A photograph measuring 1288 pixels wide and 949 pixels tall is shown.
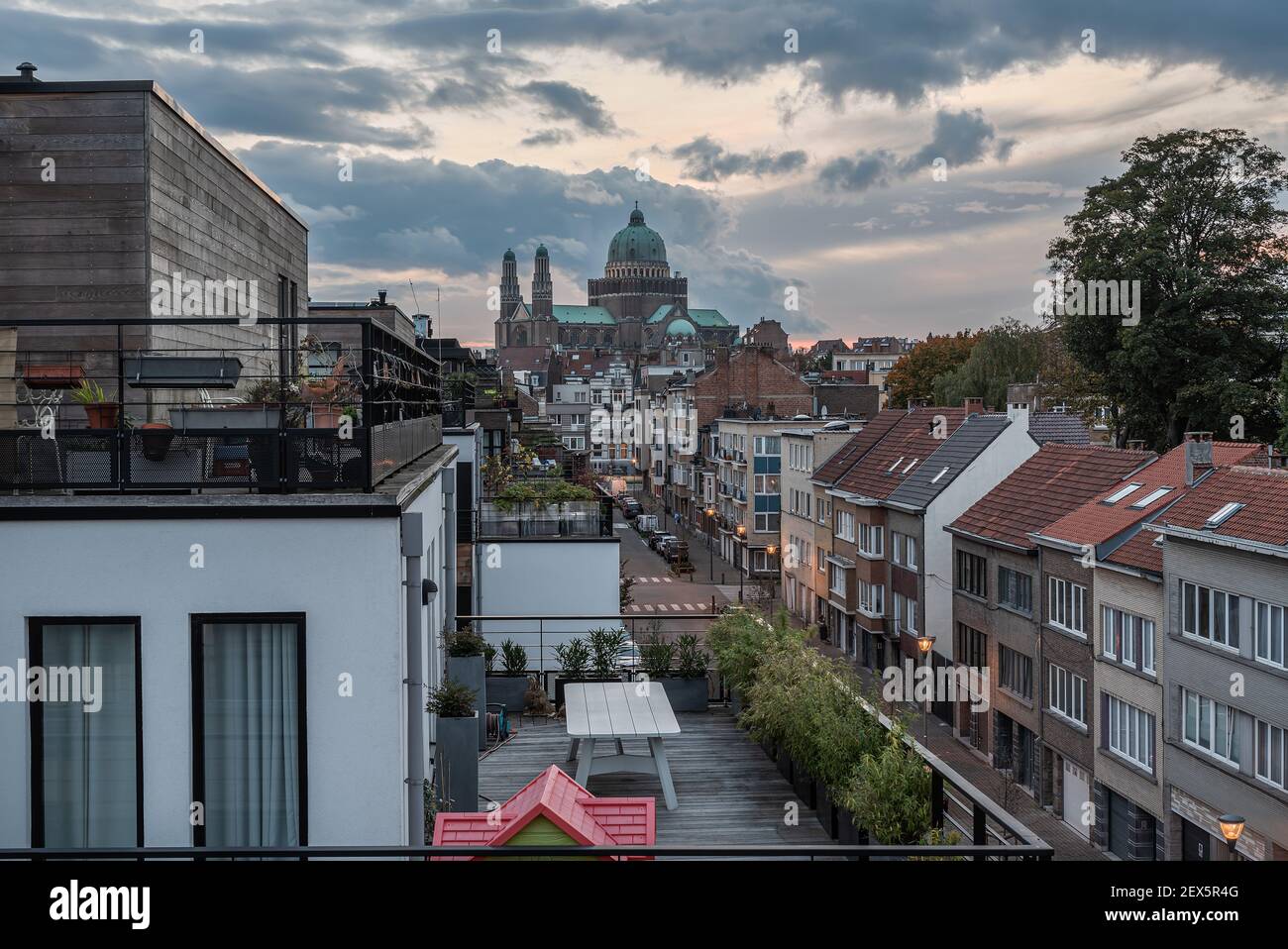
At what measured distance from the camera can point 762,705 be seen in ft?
42.3

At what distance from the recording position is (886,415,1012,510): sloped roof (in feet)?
145

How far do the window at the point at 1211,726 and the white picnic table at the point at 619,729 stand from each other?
17.3 metres

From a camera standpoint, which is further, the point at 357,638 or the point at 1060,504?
the point at 1060,504

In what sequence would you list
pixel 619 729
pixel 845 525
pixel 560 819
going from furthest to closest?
1. pixel 845 525
2. pixel 619 729
3. pixel 560 819

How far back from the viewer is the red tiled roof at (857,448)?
2219 inches

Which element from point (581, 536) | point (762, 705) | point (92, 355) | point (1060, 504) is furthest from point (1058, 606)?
point (92, 355)

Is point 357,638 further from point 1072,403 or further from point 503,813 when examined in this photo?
point 1072,403

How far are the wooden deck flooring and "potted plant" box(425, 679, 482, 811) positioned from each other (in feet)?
3.14

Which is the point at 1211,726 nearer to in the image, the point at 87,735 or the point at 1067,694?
the point at 1067,694

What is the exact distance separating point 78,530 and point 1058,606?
30.2m

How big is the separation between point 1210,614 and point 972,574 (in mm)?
13667

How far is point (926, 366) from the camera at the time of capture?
93.8 metres

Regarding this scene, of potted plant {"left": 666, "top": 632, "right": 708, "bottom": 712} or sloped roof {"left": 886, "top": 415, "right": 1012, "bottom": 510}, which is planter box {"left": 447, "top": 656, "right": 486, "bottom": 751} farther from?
sloped roof {"left": 886, "top": 415, "right": 1012, "bottom": 510}

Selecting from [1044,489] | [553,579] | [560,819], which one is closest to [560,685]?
[560,819]
